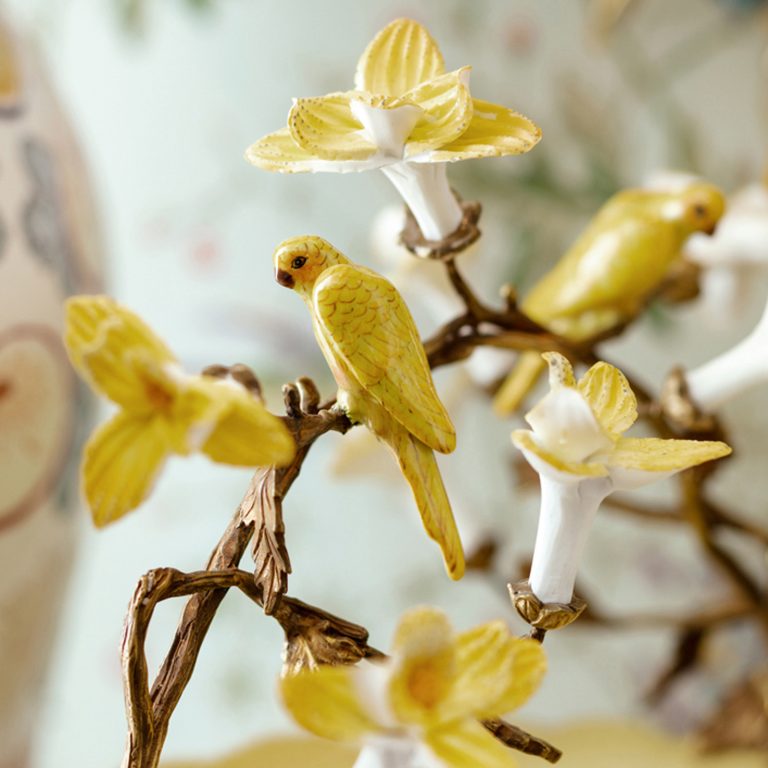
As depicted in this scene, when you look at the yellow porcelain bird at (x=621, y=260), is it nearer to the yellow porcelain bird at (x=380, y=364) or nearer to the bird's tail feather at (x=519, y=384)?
the bird's tail feather at (x=519, y=384)

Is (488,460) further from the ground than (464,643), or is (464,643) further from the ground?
(464,643)

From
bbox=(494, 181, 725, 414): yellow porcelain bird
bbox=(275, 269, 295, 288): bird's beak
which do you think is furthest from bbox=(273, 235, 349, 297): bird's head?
bbox=(494, 181, 725, 414): yellow porcelain bird

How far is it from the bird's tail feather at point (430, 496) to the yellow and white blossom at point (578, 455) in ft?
0.07

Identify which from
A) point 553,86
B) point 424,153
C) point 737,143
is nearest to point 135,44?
point 553,86

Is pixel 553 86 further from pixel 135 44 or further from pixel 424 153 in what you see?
pixel 424 153

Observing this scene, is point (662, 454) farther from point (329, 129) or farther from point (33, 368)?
point (33, 368)

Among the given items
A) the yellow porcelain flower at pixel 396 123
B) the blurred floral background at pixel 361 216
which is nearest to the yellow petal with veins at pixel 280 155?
the yellow porcelain flower at pixel 396 123

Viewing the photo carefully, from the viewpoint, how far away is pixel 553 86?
2.31 feet

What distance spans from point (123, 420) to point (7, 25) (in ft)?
0.79

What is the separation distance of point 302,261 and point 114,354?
6 cm

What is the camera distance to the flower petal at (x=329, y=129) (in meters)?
0.22

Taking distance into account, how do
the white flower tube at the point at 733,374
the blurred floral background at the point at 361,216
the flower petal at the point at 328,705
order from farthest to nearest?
the blurred floral background at the point at 361,216, the white flower tube at the point at 733,374, the flower petal at the point at 328,705

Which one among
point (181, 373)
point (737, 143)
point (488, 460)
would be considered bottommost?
point (488, 460)

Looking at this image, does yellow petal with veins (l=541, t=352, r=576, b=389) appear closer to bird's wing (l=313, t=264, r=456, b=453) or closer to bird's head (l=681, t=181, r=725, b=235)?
bird's wing (l=313, t=264, r=456, b=453)
